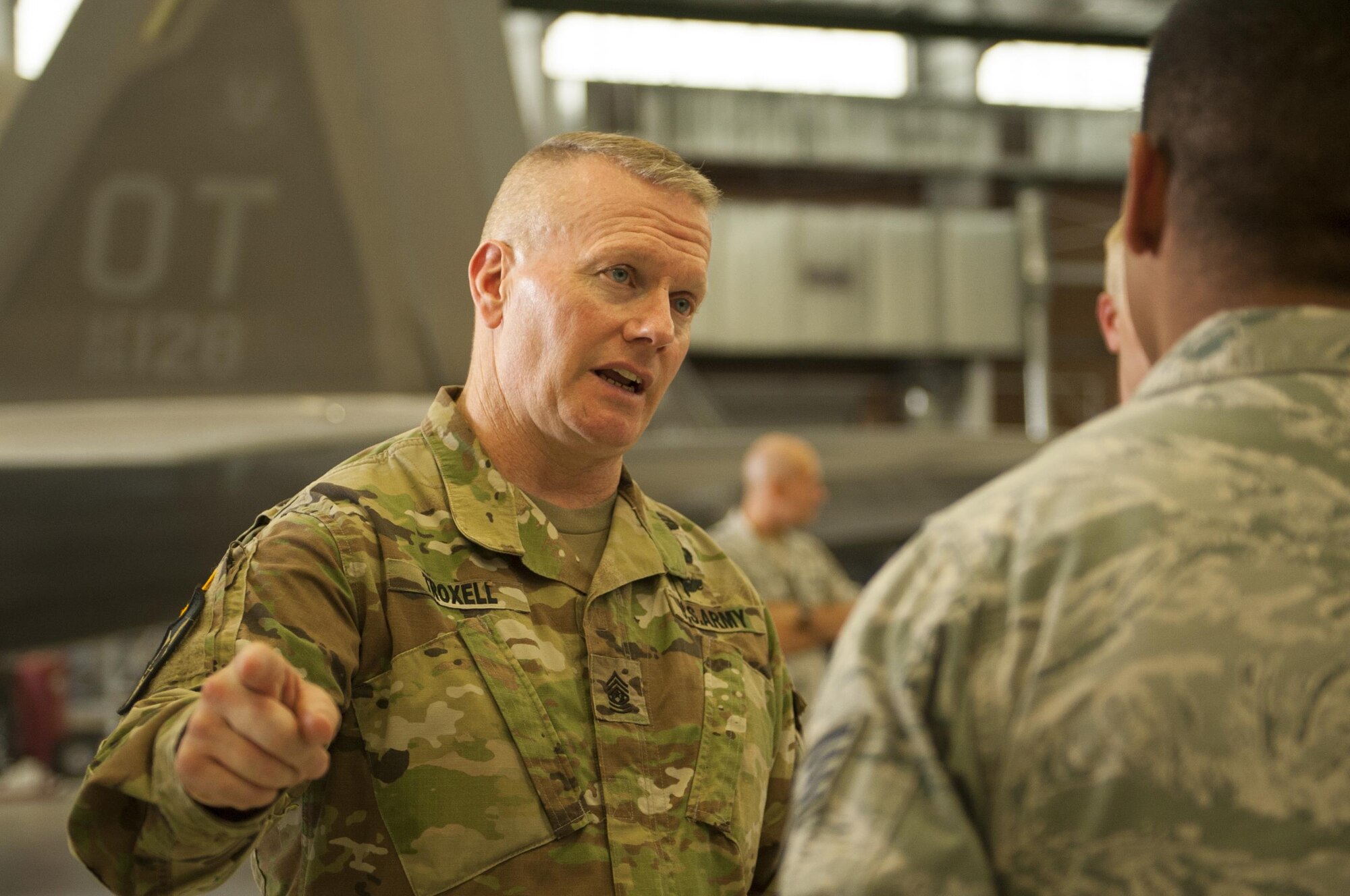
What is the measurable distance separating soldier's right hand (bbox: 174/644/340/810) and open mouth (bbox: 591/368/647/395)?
76cm

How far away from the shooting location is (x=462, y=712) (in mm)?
1726

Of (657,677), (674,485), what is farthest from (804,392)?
(657,677)

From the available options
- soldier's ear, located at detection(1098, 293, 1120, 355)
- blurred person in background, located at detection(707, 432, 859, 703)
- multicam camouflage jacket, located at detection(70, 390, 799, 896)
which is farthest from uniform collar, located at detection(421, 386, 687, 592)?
blurred person in background, located at detection(707, 432, 859, 703)

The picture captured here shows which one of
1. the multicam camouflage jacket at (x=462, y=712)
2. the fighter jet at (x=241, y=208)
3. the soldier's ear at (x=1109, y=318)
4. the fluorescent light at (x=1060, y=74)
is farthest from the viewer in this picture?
the fluorescent light at (x=1060, y=74)

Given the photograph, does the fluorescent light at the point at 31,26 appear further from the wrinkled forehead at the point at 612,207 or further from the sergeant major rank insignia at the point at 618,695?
the sergeant major rank insignia at the point at 618,695

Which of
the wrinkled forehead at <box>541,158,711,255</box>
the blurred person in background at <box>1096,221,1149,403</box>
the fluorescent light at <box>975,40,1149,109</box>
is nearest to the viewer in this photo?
the blurred person in background at <box>1096,221,1149,403</box>

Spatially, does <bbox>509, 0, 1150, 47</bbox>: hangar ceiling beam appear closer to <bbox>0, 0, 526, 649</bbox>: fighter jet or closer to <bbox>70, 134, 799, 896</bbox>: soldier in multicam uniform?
<bbox>0, 0, 526, 649</bbox>: fighter jet

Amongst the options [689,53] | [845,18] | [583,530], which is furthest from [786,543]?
[845,18]

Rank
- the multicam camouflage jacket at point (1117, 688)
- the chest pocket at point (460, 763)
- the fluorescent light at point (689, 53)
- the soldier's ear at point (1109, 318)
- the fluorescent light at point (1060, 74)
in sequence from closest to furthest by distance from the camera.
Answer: the multicam camouflage jacket at point (1117, 688), the chest pocket at point (460, 763), the soldier's ear at point (1109, 318), the fluorescent light at point (689, 53), the fluorescent light at point (1060, 74)

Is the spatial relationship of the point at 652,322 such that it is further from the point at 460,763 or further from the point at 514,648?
the point at 460,763

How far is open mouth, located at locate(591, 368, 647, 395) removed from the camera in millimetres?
1977

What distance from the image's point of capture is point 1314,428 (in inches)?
44.6

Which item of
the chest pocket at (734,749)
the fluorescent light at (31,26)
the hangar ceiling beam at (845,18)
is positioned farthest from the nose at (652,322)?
Answer: the hangar ceiling beam at (845,18)

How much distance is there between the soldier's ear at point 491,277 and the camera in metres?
2.04
